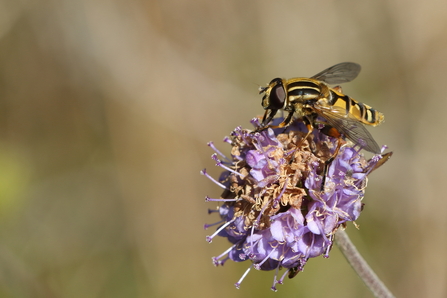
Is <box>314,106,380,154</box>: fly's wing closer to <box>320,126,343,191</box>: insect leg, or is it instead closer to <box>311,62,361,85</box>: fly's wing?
<box>320,126,343,191</box>: insect leg

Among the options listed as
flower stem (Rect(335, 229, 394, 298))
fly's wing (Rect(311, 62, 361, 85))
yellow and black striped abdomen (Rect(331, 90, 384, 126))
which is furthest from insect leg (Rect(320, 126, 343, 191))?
fly's wing (Rect(311, 62, 361, 85))

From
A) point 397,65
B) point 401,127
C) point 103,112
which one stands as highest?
point 103,112

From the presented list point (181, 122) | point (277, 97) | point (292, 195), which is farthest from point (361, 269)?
point (181, 122)

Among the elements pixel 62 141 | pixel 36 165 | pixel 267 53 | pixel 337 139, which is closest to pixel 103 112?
pixel 62 141

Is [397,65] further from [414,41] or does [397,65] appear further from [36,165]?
[36,165]

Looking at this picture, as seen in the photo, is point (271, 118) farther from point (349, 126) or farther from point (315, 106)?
point (349, 126)
